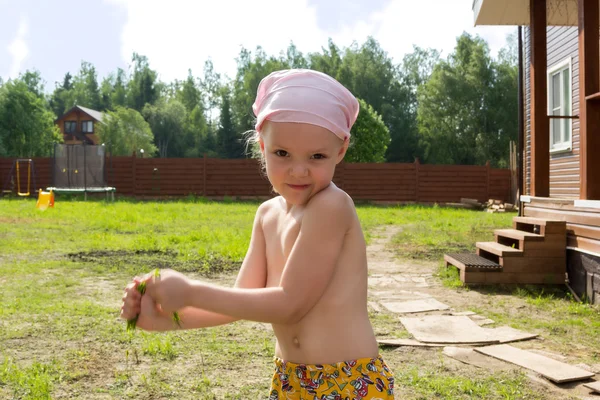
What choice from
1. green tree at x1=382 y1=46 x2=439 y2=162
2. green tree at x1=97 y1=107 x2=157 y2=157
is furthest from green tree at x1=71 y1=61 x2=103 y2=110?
green tree at x1=382 y1=46 x2=439 y2=162

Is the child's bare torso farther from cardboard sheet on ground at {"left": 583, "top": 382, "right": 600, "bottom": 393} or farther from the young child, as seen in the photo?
cardboard sheet on ground at {"left": 583, "top": 382, "right": 600, "bottom": 393}

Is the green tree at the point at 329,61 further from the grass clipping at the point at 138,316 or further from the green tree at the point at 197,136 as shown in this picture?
the grass clipping at the point at 138,316

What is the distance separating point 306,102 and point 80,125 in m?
67.8

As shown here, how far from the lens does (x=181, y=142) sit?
6544 centimetres

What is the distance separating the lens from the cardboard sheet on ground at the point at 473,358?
3.92 m

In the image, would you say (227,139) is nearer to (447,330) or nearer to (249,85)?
(249,85)

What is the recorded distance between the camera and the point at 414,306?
5684 mm

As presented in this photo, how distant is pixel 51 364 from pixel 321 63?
2293 inches

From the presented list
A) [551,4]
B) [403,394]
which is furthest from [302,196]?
[551,4]

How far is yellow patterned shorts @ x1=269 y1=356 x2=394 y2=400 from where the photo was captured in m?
1.40

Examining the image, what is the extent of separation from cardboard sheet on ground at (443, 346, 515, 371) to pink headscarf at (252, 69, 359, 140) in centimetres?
299

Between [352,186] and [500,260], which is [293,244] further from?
[352,186]

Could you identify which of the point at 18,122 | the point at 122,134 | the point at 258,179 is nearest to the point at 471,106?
the point at 258,179

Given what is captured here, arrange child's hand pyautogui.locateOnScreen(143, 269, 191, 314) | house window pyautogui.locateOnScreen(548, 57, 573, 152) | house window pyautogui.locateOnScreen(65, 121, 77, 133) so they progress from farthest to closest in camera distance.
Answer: house window pyautogui.locateOnScreen(65, 121, 77, 133)
house window pyautogui.locateOnScreen(548, 57, 573, 152)
child's hand pyautogui.locateOnScreen(143, 269, 191, 314)
